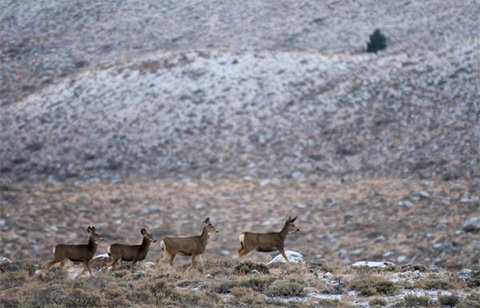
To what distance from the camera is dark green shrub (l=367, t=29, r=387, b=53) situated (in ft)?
156

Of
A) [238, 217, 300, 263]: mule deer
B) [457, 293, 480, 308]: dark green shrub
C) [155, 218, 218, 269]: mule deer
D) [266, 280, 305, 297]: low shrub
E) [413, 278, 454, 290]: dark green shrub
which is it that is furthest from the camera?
[238, 217, 300, 263]: mule deer

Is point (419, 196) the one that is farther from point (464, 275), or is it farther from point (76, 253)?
point (76, 253)

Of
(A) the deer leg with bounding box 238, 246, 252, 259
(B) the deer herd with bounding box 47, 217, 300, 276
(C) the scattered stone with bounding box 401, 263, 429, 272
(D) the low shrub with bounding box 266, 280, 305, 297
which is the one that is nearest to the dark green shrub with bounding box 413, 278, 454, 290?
(C) the scattered stone with bounding box 401, 263, 429, 272

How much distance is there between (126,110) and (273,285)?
92.6ft

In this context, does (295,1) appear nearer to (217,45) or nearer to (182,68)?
(217,45)

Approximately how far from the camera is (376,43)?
47.6m

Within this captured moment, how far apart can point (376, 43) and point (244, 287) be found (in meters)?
33.7

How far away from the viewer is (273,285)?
1611 centimetres

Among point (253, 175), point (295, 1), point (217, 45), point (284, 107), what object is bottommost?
point (253, 175)

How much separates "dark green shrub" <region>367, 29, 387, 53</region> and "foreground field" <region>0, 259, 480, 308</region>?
29962mm

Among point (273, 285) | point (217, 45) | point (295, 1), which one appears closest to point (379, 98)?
point (217, 45)

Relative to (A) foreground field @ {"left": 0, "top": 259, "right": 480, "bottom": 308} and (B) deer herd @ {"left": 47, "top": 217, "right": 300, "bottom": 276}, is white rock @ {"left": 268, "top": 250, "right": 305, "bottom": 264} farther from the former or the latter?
(A) foreground field @ {"left": 0, "top": 259, "right": 480, "bottom": 308}

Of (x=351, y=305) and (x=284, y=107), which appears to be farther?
(x=284, y=107)

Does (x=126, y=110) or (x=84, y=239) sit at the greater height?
(x=126, y=110)
